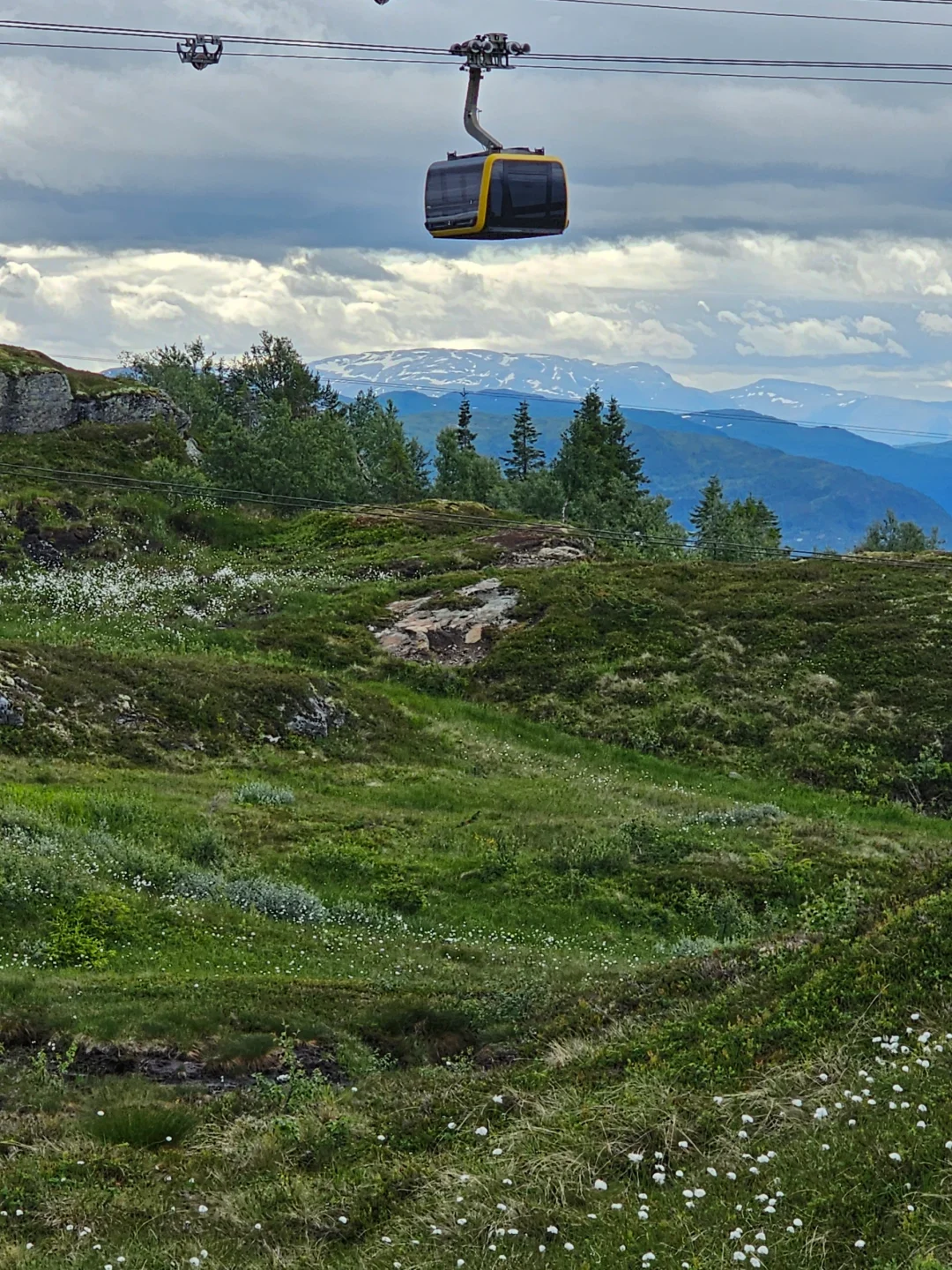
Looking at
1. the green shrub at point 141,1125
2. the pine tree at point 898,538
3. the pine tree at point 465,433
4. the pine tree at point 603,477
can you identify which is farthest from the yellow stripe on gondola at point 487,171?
the pine tree at point 898,538

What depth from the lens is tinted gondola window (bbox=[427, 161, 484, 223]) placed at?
75.9 feet

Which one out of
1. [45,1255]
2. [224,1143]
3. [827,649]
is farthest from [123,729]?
[827,649]

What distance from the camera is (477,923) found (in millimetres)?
21547

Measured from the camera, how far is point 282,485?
83562mm

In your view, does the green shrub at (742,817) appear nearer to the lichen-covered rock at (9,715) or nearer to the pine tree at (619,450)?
the lichen-covered rock at (9,715)

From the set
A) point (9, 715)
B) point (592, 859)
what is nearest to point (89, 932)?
point (592, 859)

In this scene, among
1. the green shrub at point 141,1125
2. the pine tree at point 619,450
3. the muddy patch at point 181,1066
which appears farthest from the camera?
the pine tree at point 619,450

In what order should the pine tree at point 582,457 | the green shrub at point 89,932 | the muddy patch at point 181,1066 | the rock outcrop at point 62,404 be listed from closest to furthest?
1. the muddy patch at point 181,1066
2. the green shrub at point 89,932
3. the rock outcrop at point 62,404
4. the pine tree at point 582,457

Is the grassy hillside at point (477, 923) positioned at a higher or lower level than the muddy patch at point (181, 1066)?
higher

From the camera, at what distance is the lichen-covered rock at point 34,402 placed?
209 feet

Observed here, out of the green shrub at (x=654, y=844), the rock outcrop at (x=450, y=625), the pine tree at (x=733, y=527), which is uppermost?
the pine tree at (x=733, y=527)

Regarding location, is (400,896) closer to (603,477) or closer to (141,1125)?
(141,1125)

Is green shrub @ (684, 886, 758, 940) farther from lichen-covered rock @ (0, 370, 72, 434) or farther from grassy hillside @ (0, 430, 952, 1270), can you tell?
lichen-covered rock @ (0, 370, 72, 434)

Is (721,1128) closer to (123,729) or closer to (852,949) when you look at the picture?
(852,949)
